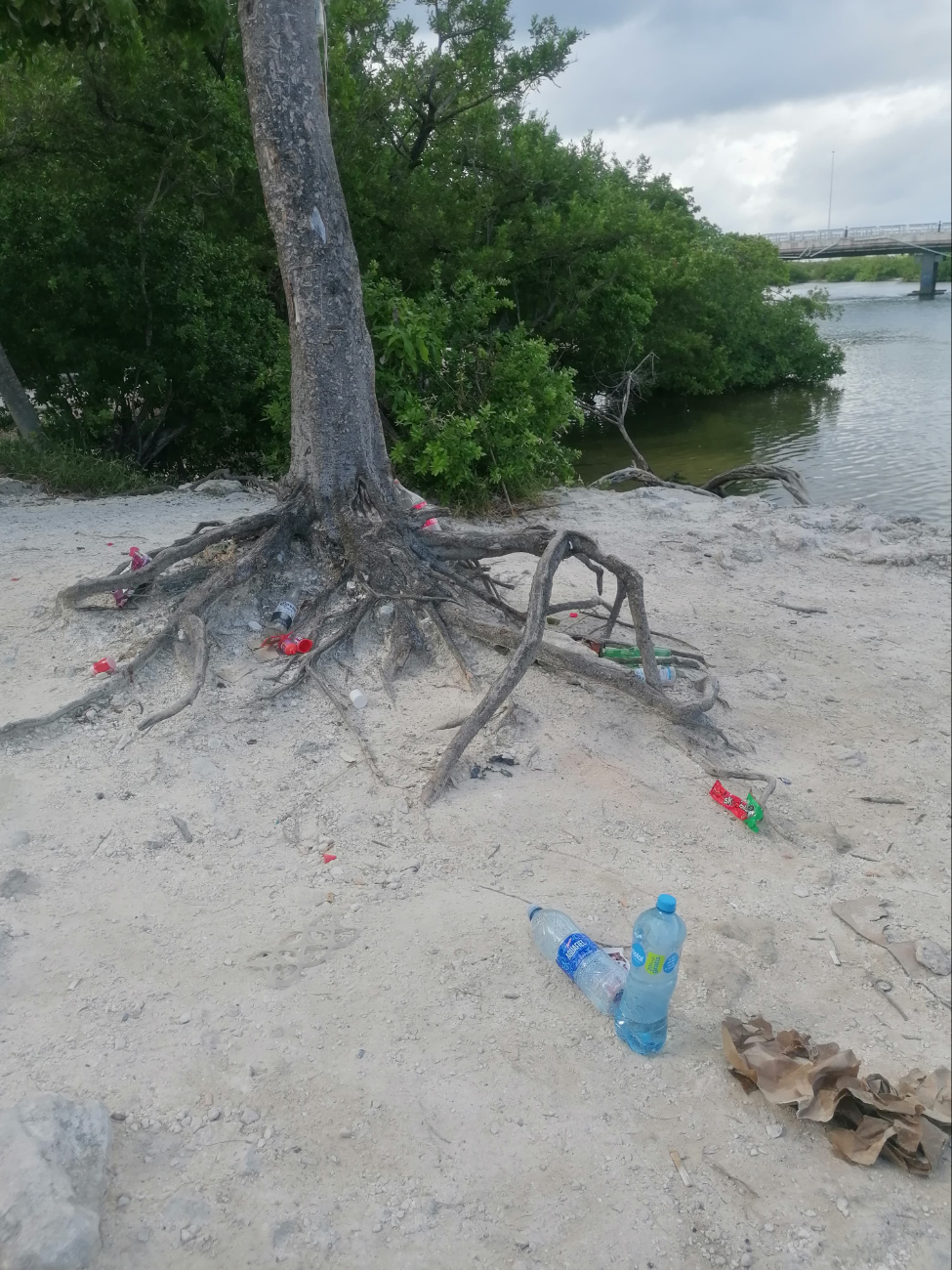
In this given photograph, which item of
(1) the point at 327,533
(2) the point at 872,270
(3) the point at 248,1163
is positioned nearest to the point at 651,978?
(3) the point at 248,1163

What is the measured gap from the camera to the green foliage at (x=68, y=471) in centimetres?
975

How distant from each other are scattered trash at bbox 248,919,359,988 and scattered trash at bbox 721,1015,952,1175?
1.41 metres

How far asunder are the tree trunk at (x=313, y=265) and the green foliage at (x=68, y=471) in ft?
16.4

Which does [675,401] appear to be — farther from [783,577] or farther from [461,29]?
[783,577]

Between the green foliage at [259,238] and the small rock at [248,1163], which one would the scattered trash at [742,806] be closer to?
the small rock at [248,1163]

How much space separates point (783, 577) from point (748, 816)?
178 inches

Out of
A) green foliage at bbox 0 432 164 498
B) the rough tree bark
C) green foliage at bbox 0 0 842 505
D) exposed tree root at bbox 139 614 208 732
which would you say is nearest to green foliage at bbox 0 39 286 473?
green foliage at bbox 0 0 842 505

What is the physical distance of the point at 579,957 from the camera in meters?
3.10

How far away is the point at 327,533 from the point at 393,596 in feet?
2.31

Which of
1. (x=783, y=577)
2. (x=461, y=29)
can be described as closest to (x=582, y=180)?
(x=461, y=29)

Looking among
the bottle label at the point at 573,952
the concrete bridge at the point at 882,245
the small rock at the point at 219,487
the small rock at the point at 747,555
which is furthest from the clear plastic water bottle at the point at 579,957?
the concrete bridge at the point at 882,245

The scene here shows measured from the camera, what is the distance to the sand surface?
2.34 m

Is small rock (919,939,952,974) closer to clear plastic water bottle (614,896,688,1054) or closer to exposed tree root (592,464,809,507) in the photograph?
clear plastic water bottle (614,896,688,1054)

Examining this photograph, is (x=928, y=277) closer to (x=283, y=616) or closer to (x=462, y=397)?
(x=462, y=397)
